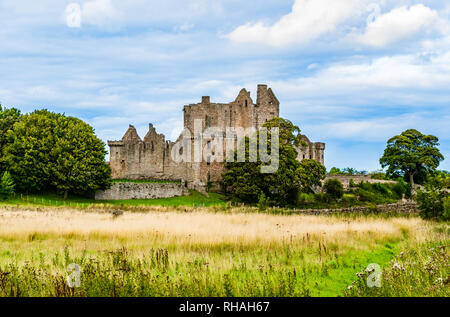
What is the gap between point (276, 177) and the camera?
45531mm

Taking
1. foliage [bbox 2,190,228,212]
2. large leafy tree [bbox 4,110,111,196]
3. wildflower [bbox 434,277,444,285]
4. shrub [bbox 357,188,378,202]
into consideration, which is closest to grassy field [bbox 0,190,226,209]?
foliage [bbox 2,190,228,212]

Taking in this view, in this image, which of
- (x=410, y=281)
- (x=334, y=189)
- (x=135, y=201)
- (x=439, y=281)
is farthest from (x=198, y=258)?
(x=334, y=189)

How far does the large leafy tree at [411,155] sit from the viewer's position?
2357 inches

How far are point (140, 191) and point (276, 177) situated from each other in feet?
51.0

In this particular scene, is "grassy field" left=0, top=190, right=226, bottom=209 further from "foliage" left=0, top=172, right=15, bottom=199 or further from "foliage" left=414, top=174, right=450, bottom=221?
"foliage" left=414, top=174, right=450, bottom=221

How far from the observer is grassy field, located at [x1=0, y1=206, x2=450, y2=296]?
8.96m

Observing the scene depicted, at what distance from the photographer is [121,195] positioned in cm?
4906

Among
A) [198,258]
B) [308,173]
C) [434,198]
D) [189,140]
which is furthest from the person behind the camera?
[189,140]

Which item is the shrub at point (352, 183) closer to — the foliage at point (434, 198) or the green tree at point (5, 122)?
the foliage at point (434, 198)

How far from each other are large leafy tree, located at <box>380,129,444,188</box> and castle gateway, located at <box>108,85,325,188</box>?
39.8 feet

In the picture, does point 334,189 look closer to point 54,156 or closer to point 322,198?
point 322,198

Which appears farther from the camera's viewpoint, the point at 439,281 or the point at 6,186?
the point at 6,186

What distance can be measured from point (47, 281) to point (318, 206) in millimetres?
39954
